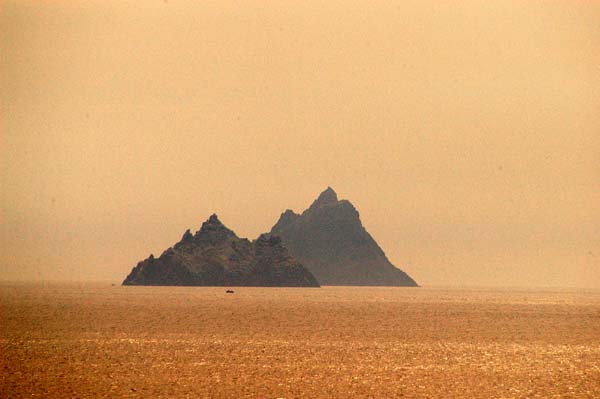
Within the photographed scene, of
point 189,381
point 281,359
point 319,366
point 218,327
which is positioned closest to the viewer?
point 189,381

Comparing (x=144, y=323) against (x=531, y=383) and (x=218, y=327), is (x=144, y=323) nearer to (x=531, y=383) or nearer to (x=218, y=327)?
(x=218, y=327)

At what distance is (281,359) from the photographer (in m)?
46.4

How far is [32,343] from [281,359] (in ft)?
61.9

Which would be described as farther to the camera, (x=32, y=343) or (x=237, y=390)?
(x=32, y=343)

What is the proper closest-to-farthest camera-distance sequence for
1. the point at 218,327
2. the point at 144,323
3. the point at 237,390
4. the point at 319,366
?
the point at 237,390 → the point at 319,366 → the point at 218,327 → the point at 144,323

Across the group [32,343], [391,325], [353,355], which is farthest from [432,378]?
[391,325]

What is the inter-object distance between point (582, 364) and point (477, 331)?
28.2 metres

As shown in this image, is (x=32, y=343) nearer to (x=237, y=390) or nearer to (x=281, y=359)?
(x=281, y=359)

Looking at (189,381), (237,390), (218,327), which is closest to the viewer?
(237,390)

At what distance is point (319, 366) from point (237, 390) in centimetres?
942

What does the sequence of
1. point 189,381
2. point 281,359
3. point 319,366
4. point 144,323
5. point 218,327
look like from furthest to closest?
point 144,323 → point 218,327 → point 281,359 → point 319,366 → point 189,381

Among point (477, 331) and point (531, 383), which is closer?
point (531, 383)

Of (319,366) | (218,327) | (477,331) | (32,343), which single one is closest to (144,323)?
(218,327)

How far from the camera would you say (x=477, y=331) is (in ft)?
247
